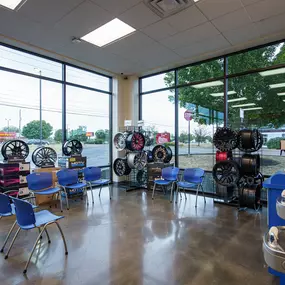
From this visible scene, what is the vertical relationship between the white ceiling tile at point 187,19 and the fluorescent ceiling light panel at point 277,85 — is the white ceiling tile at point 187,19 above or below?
above

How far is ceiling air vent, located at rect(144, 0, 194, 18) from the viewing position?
3.40 m

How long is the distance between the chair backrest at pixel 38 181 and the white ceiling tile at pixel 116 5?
3.33 m

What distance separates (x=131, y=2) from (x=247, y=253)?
4035 mm

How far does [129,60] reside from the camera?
588cm

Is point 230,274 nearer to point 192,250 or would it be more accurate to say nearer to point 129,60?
point 192,250

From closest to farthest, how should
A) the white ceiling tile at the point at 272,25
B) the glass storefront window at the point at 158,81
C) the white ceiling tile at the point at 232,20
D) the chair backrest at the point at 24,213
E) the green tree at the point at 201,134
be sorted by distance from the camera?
the chair backrest at the point at 24,213, the white ceiling tile at the point at 232,20, the white ceiling tile at the point at 272,25, the green tree at the point at 201,134, the glass storefront window at the point at 158,81

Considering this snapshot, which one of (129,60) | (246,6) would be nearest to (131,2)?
(246,6)

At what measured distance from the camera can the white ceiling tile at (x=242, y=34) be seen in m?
4.25

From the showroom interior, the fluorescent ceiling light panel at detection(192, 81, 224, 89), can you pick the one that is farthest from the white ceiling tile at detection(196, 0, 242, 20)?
the fluorescent ceiling light panel at detection(192, 81, 224, 89)

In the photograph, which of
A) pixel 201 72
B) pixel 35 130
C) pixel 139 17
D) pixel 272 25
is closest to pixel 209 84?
pixel 201 72

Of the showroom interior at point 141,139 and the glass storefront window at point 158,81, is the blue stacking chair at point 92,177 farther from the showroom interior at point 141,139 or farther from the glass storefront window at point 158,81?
the glass storefront window at point 158,81

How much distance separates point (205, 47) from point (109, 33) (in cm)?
227

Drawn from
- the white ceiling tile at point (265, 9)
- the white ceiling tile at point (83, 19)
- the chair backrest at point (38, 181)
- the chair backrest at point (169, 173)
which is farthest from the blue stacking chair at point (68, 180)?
the white ceiling tile at point (265, 9)

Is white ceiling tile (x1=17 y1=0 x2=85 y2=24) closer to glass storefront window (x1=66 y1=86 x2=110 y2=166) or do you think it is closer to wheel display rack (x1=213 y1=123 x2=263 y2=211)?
glass storefront window (x1=66 y1=86 x2=110 y2=166)
